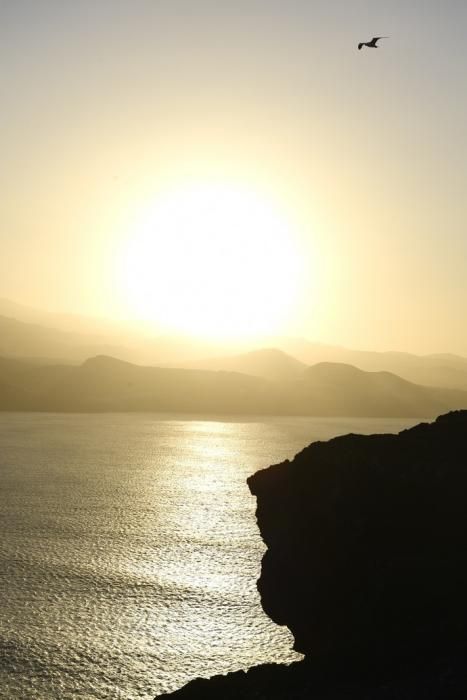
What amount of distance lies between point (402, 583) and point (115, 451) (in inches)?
4282

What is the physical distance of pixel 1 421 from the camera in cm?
18025

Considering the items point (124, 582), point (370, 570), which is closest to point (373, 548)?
point (370, 570)

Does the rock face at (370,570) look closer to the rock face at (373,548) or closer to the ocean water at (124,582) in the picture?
the rock face at (373,548)

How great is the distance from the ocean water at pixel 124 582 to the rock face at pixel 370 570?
8.65 meters

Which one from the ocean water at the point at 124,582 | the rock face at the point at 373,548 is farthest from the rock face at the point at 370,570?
the ocean water at the point at 124,582

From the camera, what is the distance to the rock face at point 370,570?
17.1 metres

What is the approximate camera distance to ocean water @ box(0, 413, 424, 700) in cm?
2834

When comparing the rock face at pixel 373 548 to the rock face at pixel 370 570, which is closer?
the rock face at pixel 370 570

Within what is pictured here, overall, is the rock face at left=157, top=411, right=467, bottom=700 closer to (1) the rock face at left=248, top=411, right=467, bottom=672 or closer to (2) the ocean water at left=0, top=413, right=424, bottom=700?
(1) the rock face at left=248, top=411, right=467, bottom=672

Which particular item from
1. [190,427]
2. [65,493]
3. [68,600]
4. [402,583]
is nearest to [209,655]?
[68,600]

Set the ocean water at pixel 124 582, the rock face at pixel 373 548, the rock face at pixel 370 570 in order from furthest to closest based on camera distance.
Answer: the ocean water at pixel 124 582 < the rock face at pixel 373 548 < the rock face at pixel 370 570

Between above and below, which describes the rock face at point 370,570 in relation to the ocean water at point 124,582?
above

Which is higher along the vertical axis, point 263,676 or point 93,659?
point 263,676

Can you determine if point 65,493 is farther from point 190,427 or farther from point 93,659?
point 190,427
